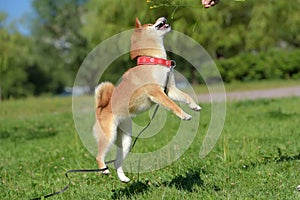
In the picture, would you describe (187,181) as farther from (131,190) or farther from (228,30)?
(228,30)

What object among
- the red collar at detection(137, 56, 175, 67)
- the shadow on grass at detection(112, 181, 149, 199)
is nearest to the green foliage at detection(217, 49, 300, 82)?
the shadow on grass at detection(112, 181, 149, 199)

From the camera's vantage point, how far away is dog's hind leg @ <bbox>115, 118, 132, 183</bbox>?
4.02 meters

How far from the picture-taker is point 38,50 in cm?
4381

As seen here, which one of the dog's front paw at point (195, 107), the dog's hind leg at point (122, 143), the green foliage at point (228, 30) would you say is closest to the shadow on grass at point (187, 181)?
the dog's hind leg at point (122, 143)

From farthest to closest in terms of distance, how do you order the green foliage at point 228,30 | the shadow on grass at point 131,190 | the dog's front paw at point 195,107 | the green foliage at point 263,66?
the green foliage at point 228,30 < the green foliage at point 263,66 < the shadow on grass at point 131,190 < the dog's front paw at point 195,107

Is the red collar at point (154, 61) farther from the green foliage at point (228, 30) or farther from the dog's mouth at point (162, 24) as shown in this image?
the green foliage at point (228, 30)

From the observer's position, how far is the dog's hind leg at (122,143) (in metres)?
4.02

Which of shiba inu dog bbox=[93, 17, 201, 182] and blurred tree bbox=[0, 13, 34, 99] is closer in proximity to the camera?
shiba inu dog bbox=[93, 17, 201, 182]

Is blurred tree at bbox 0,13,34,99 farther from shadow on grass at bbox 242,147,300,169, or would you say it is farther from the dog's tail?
shadow on grass at bbox 242,147,300,169

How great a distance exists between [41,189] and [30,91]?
152ft

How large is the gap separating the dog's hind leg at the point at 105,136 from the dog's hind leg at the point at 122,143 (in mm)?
97

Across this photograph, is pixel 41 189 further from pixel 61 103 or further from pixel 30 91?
pixel 30 91

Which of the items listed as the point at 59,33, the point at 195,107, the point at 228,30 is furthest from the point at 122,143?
the point at 59,33

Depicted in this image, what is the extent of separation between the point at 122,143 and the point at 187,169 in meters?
0.79
